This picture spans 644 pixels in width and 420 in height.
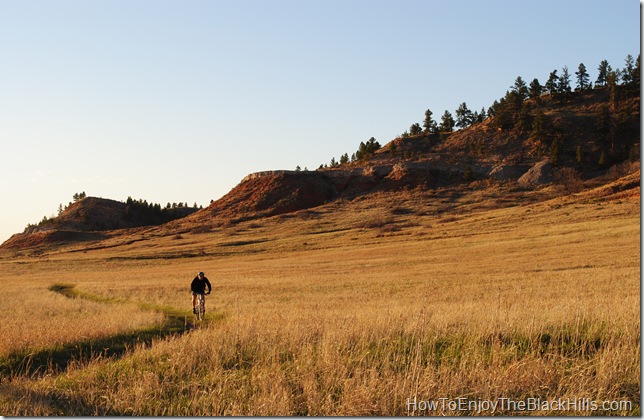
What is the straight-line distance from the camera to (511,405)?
641 centimetres

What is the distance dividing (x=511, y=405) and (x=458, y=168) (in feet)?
368

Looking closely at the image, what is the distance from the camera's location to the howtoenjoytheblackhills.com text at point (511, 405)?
6.26 m

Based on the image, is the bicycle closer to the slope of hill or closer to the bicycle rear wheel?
the bicycle rear wheel

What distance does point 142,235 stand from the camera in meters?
98.9

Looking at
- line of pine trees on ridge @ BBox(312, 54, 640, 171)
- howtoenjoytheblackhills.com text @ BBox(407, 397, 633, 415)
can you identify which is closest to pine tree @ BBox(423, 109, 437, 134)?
line of pine trees on ridge @ BBox(312, 54, 640, 171)

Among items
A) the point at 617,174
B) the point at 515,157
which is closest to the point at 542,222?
the point at 617,174

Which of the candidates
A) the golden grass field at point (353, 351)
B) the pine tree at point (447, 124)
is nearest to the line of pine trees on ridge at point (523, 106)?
the pine tree at point (447, 124)

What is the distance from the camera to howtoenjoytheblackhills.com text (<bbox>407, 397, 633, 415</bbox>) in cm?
626

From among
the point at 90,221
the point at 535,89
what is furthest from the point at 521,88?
the point at 90,221

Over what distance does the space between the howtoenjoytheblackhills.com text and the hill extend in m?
93.4

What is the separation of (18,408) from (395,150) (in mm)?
128277

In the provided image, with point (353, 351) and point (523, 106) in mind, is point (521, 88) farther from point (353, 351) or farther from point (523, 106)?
point (353, 351)

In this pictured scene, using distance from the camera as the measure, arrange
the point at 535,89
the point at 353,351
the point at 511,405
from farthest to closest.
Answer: the point at 535,89 < the point at 353,351 < the point at 511,405

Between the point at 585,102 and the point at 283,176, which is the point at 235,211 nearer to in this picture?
the point at 283,176
